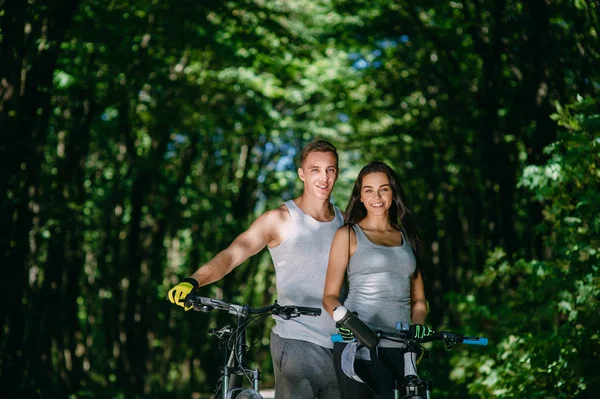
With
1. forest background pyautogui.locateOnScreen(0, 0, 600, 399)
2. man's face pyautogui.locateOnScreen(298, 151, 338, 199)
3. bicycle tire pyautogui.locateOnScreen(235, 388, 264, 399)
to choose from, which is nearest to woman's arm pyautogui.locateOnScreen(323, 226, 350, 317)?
man's face pyautogui.locateOnScreen(298, 151, 338, 199)

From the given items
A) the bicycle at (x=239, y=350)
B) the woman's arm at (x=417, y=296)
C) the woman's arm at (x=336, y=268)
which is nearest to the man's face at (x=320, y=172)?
the woman's arm at (x=336, y=268)

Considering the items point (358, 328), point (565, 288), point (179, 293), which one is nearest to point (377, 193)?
point (358, 328)

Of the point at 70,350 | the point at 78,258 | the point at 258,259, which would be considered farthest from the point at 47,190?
the point at 258,259

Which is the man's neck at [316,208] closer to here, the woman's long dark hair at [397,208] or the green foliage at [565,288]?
the woman's long dark hair at [397,208]

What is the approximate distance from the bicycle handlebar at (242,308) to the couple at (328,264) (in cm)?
12

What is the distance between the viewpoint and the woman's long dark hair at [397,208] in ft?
16.2

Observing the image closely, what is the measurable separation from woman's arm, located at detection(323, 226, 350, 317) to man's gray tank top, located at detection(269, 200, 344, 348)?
330 mm

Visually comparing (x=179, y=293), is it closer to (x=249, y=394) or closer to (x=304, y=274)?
(x=249, y=394)

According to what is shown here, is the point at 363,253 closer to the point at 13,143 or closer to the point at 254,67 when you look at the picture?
the point at 13,143

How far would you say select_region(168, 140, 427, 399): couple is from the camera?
4723 mm

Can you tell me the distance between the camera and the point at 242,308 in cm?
449

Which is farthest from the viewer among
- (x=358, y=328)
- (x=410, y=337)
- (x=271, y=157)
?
(x=271, y=157)

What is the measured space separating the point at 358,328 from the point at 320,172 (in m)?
1.34

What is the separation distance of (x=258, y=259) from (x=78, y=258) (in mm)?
10419
